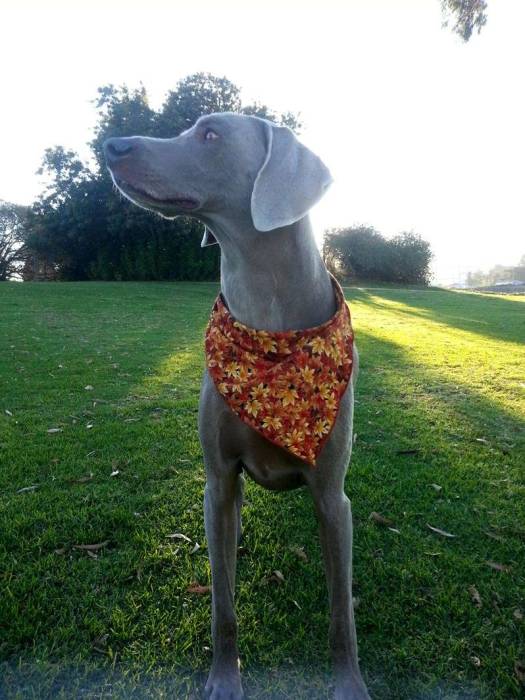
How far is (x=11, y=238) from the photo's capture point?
91.7 ft

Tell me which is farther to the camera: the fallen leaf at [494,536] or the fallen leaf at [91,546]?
the fallen leaf at [494,536]

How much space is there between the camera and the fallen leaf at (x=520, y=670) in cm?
194

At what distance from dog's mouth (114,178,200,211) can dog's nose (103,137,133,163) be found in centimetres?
8

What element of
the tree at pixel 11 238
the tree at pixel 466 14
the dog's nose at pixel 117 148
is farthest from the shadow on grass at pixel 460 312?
the tree at pixel 11 238

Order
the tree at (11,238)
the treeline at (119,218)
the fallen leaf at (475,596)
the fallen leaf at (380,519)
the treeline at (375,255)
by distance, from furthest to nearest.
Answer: the treeline at (375,255) < the tree at (11,238) < the treeline at (119,218) < the fallen leaf at (380,519) < the fallen leaf at (475,596)

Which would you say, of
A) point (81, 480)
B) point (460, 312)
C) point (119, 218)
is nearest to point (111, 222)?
point (119, 218)

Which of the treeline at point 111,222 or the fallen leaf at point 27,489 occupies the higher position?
the treeline at point 111,222

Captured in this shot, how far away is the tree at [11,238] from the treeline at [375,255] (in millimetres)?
17461

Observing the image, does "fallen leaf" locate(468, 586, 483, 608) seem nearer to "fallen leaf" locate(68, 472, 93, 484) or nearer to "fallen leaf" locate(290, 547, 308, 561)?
"fallen leaf" locate(290, 547, 308, 561)

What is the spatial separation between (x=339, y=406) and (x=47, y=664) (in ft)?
5.08

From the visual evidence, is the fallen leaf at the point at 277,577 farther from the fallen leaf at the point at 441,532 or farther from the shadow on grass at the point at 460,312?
the shadow on grass at the point at 460,312

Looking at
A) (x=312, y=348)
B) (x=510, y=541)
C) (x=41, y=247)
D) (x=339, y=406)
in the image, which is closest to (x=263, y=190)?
(x=312, y=348)

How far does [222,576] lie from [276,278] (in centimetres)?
123

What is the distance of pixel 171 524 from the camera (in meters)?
2.91
